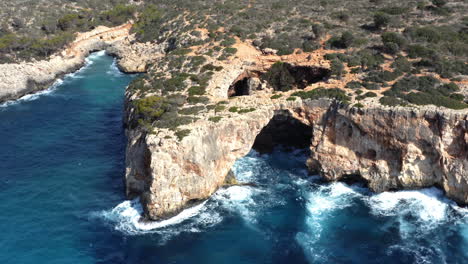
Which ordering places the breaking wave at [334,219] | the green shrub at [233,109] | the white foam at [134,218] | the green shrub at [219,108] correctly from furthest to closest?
1. the green shrub at [219,108]
2. the green shrub at [233,109]
3. the white foam at [134,218]
4. the breaking wave at [334,219]

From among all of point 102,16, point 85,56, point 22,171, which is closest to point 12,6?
point 102,16

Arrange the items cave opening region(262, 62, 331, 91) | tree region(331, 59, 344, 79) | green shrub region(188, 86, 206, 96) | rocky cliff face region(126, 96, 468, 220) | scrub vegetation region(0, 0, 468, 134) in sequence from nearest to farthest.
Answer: rocky cliff face region(126, 96, 468, 220) → scrub vegetation region(0, 0, 468, 134) → green shrub region(188, 86, 206, 96) → tree region(331, 59, 344, 79) → cave opening region(262, 62, 331, 91)

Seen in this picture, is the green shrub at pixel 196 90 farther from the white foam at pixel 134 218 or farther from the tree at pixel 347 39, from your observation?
the tree at pixel 347 39

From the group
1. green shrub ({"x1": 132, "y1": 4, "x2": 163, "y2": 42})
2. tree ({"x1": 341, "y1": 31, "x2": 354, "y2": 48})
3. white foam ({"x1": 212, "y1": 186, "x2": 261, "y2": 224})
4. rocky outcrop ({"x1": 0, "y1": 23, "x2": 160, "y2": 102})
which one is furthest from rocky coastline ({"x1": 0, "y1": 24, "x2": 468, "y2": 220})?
green shrub ({"x1": 132, "y1": 4, "x2": 163, "y2": 42})

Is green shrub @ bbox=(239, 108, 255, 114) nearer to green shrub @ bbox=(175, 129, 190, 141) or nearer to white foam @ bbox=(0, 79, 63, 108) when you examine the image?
green shrub @ bbox=(175, 129, 190, 141)

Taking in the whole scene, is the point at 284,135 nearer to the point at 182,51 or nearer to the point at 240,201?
the point at 240,201

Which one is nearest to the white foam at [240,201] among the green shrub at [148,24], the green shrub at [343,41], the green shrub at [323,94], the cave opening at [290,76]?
the green shrub at [323,94]
